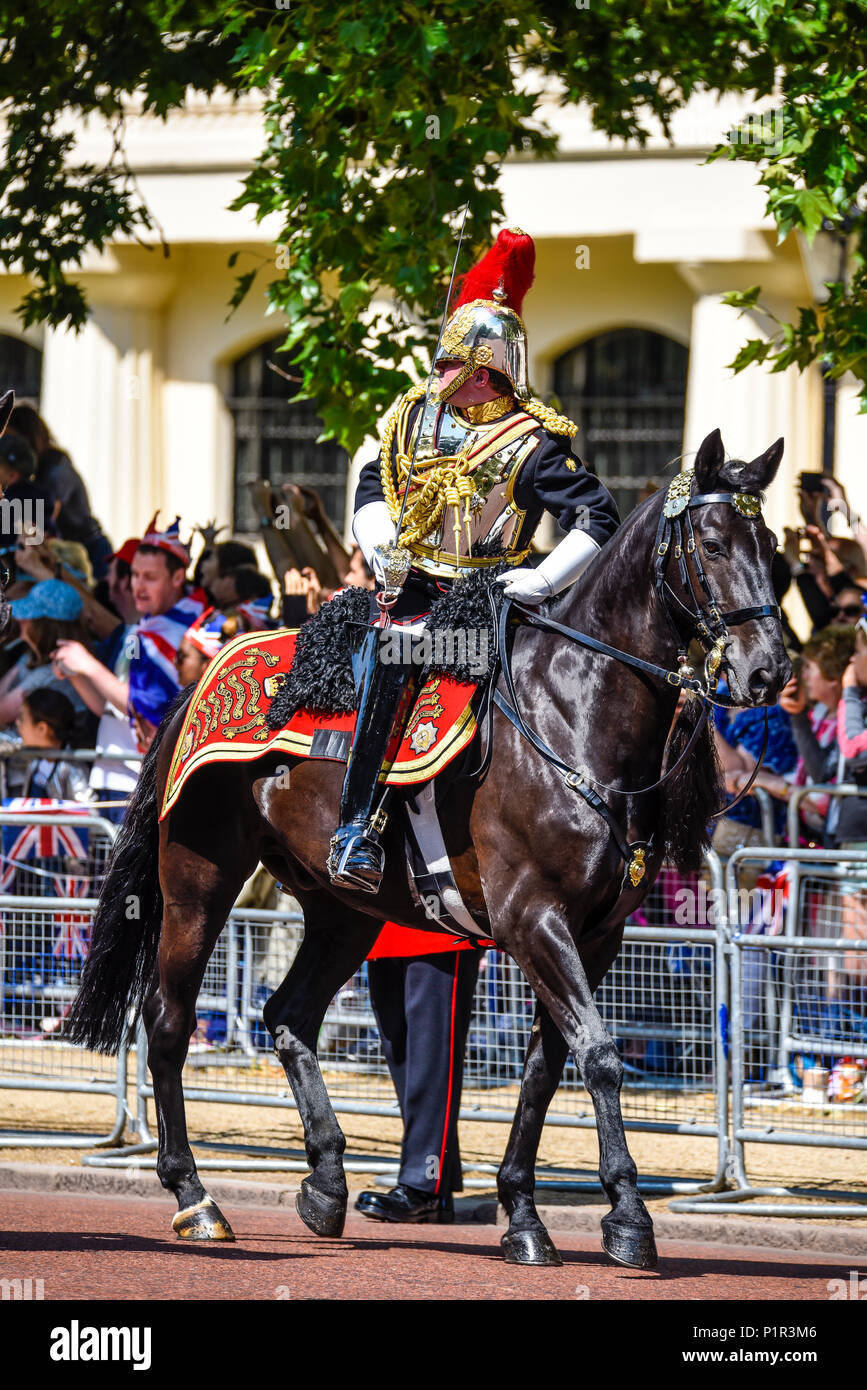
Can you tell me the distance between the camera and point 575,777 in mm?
6473

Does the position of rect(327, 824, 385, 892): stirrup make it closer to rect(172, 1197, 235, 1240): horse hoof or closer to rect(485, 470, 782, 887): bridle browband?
rect(485, 470, 782, 887): bridle browband

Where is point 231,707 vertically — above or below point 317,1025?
above

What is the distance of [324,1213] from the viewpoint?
283 inches

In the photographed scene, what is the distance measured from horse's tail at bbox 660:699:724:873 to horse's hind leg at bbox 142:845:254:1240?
1.68 metres

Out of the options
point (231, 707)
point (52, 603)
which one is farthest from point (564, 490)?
point (52, 603)

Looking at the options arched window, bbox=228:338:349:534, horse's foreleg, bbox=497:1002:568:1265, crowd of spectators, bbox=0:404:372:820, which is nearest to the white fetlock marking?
horse's foreleg, bbox=497:1002:568:1265

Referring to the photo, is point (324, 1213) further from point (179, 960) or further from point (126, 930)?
point (126, 930)

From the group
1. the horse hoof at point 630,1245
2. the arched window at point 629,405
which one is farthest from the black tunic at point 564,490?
the arched window at point 629,405

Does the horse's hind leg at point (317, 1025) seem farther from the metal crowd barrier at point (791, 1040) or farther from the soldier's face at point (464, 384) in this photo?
the soldier's face at point (464, 384)

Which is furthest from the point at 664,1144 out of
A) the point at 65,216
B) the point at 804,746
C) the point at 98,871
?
the point at 65,216

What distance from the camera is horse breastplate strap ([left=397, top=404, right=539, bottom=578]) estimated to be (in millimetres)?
6934

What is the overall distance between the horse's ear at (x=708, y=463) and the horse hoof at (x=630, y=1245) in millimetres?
2175

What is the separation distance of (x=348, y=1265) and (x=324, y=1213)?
2.17 feet
